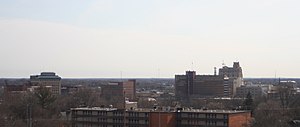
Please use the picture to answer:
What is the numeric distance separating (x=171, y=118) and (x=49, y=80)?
108m

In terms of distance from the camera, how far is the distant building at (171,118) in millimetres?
60312

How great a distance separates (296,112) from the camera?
62.3 m

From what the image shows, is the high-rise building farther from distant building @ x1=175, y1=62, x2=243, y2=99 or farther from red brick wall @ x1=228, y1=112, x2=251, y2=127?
red brick wall @ x1=228, y1=112, x2=251, y2=127

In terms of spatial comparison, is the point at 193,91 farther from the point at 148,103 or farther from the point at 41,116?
the point at 41,116

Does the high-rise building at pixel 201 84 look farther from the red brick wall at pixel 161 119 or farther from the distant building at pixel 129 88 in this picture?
the red brick wall at pixel 161 119

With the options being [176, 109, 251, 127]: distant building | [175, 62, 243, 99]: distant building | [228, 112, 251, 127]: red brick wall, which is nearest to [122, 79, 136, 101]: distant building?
[175, 62, 243, 99]: distant building

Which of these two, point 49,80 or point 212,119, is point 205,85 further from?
point 212,119

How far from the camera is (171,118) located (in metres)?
61.6

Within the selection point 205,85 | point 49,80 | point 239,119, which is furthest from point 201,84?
point 239,119

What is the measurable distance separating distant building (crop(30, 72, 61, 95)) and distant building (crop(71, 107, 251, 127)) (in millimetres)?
89394

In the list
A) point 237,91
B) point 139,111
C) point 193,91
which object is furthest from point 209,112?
point 237,91

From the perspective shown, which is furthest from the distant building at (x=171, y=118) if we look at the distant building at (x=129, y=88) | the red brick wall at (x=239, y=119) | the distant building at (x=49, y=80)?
the distant building at (x=129, y=88)

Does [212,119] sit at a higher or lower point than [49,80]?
lower

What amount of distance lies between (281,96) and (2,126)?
182 feet
